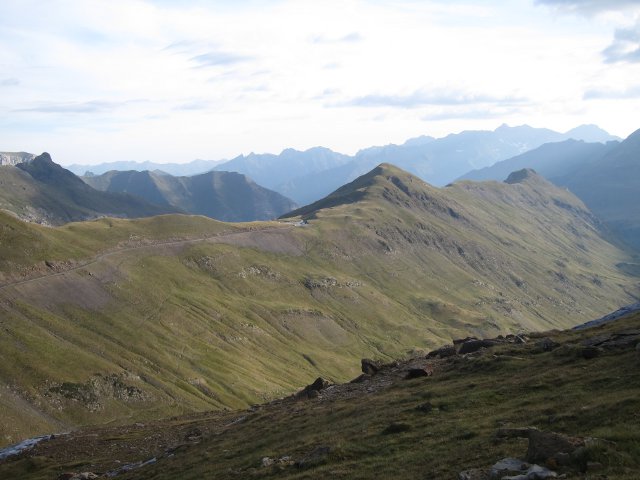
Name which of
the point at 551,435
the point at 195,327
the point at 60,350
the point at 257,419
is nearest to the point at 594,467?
the point at 551,435

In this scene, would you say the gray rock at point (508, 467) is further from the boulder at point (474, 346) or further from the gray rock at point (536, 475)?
the boulder at point (474, 346)

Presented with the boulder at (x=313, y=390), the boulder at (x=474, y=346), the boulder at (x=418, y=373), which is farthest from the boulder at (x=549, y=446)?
the boulder at (x=313, y=390)

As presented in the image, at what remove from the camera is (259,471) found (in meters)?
37.5

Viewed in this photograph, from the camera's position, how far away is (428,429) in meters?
38.1

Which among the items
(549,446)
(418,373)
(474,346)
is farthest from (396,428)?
(474,346)

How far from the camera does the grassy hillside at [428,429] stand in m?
28.6

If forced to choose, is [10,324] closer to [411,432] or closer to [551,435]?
[411,432]

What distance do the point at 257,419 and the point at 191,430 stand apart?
968 cm

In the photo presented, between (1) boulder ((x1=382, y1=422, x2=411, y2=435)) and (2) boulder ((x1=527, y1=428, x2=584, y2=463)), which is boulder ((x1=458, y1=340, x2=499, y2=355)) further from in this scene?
(2) boulder ((x1=527, y1=428, x2=584, y2=463))

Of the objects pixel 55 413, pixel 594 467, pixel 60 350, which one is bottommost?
pixel 55 413

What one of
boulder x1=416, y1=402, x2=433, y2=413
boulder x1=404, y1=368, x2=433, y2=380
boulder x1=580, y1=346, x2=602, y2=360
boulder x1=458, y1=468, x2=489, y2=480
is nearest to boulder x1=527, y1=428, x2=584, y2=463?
boulder x1=458, y1=468, x2=489, y2=480

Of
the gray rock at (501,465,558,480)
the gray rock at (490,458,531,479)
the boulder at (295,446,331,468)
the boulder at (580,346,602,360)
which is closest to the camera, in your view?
the gray rock at (501,465,558,480)

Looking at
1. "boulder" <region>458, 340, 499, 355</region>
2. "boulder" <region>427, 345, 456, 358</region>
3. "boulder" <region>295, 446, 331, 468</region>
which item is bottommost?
"boulder" <region>427, 345, 456, 358</region>

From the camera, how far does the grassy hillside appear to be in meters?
28.6
